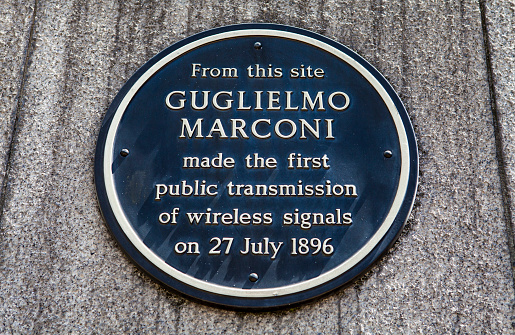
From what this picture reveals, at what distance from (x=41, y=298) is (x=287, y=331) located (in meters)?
0.91

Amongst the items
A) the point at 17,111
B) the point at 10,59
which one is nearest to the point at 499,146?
the point at 17,111

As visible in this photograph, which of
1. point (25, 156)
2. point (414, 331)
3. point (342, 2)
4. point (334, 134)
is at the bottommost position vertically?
point (414, 331)

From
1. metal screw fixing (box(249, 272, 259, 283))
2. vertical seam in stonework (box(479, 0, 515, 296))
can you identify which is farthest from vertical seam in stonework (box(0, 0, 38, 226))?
vertical seam in stonework (box(479, 0, 515, 296))

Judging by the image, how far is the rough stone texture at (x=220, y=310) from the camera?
7.17ft

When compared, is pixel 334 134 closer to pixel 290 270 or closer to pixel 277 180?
pixel 277 180

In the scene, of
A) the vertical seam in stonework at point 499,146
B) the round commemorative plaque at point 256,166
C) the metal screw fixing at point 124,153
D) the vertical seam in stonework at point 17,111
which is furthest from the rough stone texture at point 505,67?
the vertical seam in stonework at point 17,111

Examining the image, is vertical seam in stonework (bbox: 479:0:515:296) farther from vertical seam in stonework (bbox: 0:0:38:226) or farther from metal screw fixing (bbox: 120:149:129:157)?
vertical seam in stonework (bbox: 0:0:38:226)

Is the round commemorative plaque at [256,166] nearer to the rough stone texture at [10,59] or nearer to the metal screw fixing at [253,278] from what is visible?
the metal screw fixing at [253,278]

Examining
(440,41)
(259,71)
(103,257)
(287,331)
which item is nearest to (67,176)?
(103,257)

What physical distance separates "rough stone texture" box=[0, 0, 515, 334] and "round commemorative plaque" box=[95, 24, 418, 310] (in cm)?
9

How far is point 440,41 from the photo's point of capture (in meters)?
2.59

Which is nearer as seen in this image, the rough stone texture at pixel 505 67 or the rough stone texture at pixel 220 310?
the rough stone texture at pixel 220 310

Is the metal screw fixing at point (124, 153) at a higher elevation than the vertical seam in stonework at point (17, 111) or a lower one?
lower

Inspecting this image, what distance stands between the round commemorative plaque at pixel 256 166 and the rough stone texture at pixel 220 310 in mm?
87
